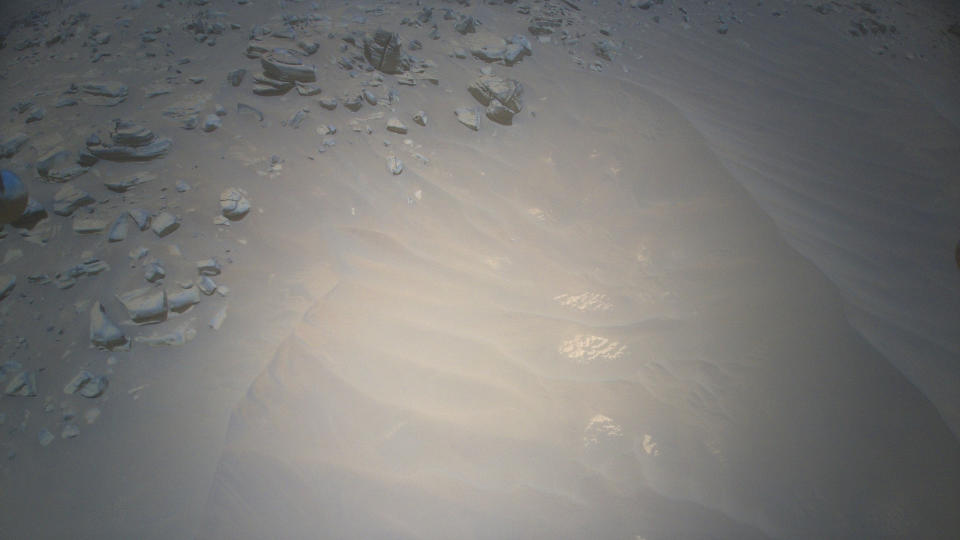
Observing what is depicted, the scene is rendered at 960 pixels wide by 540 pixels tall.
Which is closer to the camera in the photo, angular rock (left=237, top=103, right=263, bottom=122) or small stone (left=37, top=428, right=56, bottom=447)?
small stone (left=37, top=428, right=56, bottom=447)

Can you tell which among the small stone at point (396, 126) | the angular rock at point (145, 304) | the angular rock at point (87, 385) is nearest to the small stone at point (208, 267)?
the angular rock at point (145, 304)

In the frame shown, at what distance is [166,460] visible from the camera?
41.8 inches

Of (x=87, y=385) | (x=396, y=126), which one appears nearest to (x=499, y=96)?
(x=396, y=126)

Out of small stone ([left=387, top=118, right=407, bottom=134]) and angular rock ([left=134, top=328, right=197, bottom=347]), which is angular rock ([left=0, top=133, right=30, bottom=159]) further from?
small stone ([left=387, top=118, right=407, bottom=134])

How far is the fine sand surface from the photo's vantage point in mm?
1095

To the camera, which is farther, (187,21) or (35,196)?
(187,21)

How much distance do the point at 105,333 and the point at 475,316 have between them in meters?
1.23

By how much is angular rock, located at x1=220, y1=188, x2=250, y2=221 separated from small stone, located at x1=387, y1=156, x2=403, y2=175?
63cm

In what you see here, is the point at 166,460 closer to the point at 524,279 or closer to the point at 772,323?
the point at 524,279

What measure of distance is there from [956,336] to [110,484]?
3.10 metres

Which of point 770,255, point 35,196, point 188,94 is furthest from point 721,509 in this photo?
point 188,94

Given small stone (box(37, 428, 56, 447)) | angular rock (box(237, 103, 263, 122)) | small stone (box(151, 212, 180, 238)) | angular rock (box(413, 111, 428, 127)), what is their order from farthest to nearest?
angular rock (box(413, 111, 428, 127)) < angular rock (box(237, 103, 263, 122)) < small stone (box(151, 212, 180, 238)) < small stone (box(37, 428, 56, 447))

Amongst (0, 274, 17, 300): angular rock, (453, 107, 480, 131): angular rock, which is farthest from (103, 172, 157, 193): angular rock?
(453, 107, 480, 131): angular rock

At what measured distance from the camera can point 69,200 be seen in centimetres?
148
